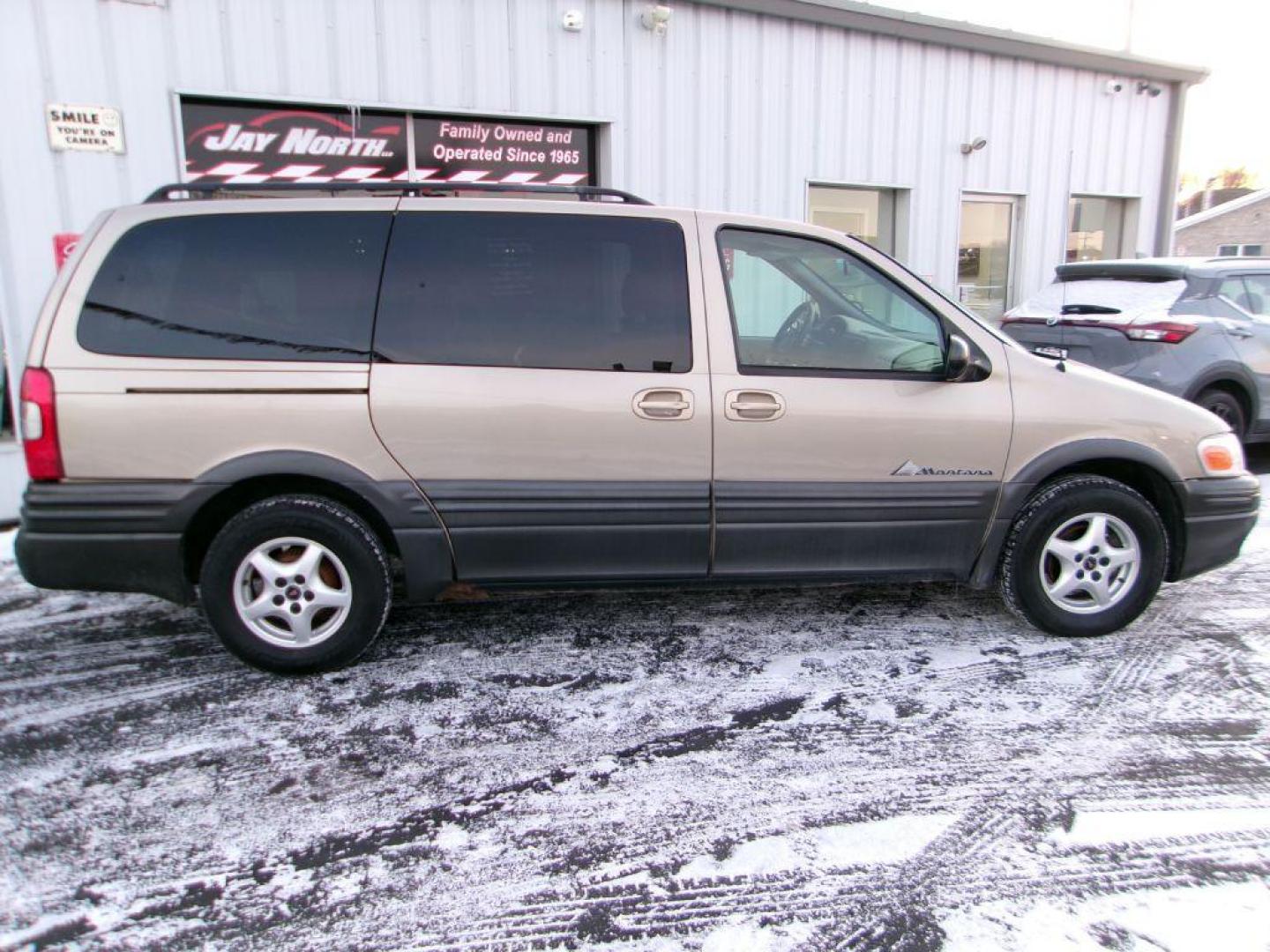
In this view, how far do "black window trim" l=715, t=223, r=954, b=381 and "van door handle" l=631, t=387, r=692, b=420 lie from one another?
0.25 m

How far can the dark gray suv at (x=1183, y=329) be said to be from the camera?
6367 millimetres

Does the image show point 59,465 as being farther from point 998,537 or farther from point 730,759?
point 998,537

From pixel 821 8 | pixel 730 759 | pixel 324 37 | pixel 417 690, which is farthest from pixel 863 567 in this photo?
pixel 821 8

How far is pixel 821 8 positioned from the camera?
303 inches

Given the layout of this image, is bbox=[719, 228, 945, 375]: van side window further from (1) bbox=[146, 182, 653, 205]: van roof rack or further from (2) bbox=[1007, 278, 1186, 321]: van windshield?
(2) bbox=[1007, 278, 1186, 321]: van windshield

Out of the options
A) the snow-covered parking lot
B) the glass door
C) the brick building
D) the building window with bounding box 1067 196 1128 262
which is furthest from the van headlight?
the brick building

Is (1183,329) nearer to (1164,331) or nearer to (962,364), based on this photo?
(1164,331)

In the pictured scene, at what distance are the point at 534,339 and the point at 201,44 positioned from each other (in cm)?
452

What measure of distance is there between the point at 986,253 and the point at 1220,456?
263 inches

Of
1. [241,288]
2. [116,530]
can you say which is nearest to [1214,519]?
[241,288]

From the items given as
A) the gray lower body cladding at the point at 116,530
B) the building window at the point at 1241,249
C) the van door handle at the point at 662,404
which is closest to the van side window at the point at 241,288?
the gray lower body cladding at the point at 116,530

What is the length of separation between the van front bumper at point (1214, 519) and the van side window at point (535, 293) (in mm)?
2235

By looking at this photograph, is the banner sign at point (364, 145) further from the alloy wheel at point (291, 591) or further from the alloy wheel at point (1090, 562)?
the alloy wheel at point (1090, 562)

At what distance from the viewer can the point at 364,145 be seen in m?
6.56
